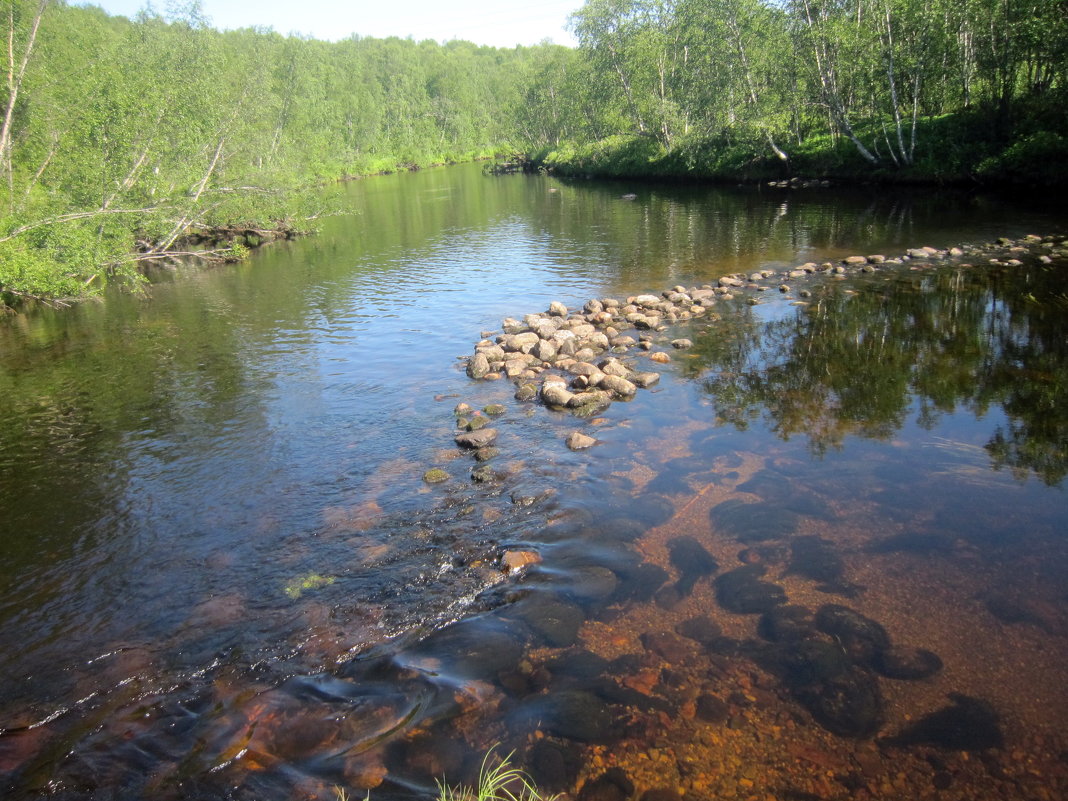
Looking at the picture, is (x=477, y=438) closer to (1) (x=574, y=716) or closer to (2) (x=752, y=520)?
(2) (x=752, y=520)

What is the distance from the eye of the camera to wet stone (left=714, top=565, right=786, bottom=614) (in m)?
8.46

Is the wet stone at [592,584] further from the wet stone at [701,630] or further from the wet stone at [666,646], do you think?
the wet stone at [701,630]

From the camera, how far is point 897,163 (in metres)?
41.5

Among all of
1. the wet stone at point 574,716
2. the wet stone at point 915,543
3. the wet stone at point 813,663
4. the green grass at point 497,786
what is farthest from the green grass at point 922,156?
the green grass at point 497,786

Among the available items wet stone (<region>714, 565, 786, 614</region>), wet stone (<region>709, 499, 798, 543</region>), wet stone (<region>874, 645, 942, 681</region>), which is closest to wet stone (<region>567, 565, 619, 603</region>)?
wet stone (<region>714, 565, 786, 614</region>)

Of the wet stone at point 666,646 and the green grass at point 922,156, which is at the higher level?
the green grass at point 922,156

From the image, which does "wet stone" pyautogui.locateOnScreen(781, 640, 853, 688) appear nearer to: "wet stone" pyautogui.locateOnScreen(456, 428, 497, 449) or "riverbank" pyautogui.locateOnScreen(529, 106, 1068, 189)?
"wet stone" pyautogui.locateOnScreen(456, 428, 497, 449)

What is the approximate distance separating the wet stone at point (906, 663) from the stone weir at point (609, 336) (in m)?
6.54

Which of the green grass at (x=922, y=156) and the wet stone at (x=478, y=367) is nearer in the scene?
the wet stone at (x=478, y=367)

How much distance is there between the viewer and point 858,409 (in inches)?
549

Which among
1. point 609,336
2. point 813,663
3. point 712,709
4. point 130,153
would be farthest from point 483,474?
point 130,153

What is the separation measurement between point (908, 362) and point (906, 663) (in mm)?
10693

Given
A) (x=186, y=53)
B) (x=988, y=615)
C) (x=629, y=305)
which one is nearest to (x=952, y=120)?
(x=629, y=305)

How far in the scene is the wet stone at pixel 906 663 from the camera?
723 centimetres
